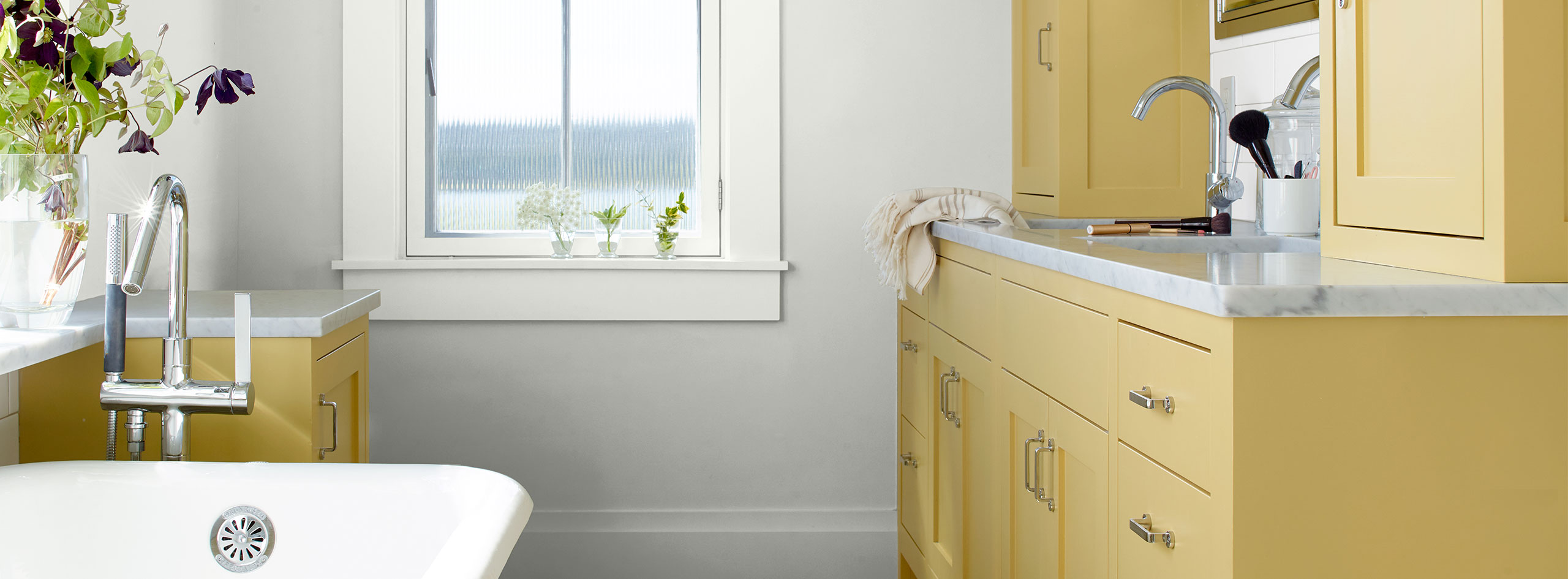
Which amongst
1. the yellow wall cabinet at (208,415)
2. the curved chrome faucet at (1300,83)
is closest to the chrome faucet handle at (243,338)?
the yellow wall cabinet at (208,415)

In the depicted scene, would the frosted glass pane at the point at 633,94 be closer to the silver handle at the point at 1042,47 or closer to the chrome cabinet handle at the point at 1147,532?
the silver handle at the point at 1042,47

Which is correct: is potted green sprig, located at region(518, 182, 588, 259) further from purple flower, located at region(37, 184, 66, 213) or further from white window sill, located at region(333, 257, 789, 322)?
purple flower, located at region(37, 184, 66, 213)

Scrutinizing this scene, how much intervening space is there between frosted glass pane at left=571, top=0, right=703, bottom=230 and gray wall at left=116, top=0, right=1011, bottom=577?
0.30 m

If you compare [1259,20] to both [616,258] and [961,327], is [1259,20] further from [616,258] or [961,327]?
[616,258]

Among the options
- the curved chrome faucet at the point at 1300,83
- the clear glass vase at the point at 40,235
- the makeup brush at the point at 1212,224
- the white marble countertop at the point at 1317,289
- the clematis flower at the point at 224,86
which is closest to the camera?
the white marble countertop at the point at 1317,289

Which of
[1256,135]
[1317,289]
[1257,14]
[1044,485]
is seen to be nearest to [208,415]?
[1044,485]

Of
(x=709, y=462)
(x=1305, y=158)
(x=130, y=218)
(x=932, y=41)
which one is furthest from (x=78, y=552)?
(x=932, y=41)

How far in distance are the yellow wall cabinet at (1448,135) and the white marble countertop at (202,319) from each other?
1524mm

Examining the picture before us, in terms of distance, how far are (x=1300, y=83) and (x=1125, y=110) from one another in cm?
61

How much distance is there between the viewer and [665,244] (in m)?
2.68

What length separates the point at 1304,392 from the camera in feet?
3.33

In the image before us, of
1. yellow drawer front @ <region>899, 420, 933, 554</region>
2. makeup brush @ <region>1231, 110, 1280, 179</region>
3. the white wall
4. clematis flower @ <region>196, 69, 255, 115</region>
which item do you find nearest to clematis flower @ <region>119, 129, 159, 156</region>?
clematis flower @ <region>196, 69, 255, 115</region>

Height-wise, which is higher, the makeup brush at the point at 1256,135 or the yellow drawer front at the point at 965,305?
the makeup brush at the point at 1256,135

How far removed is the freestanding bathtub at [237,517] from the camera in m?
1.27
